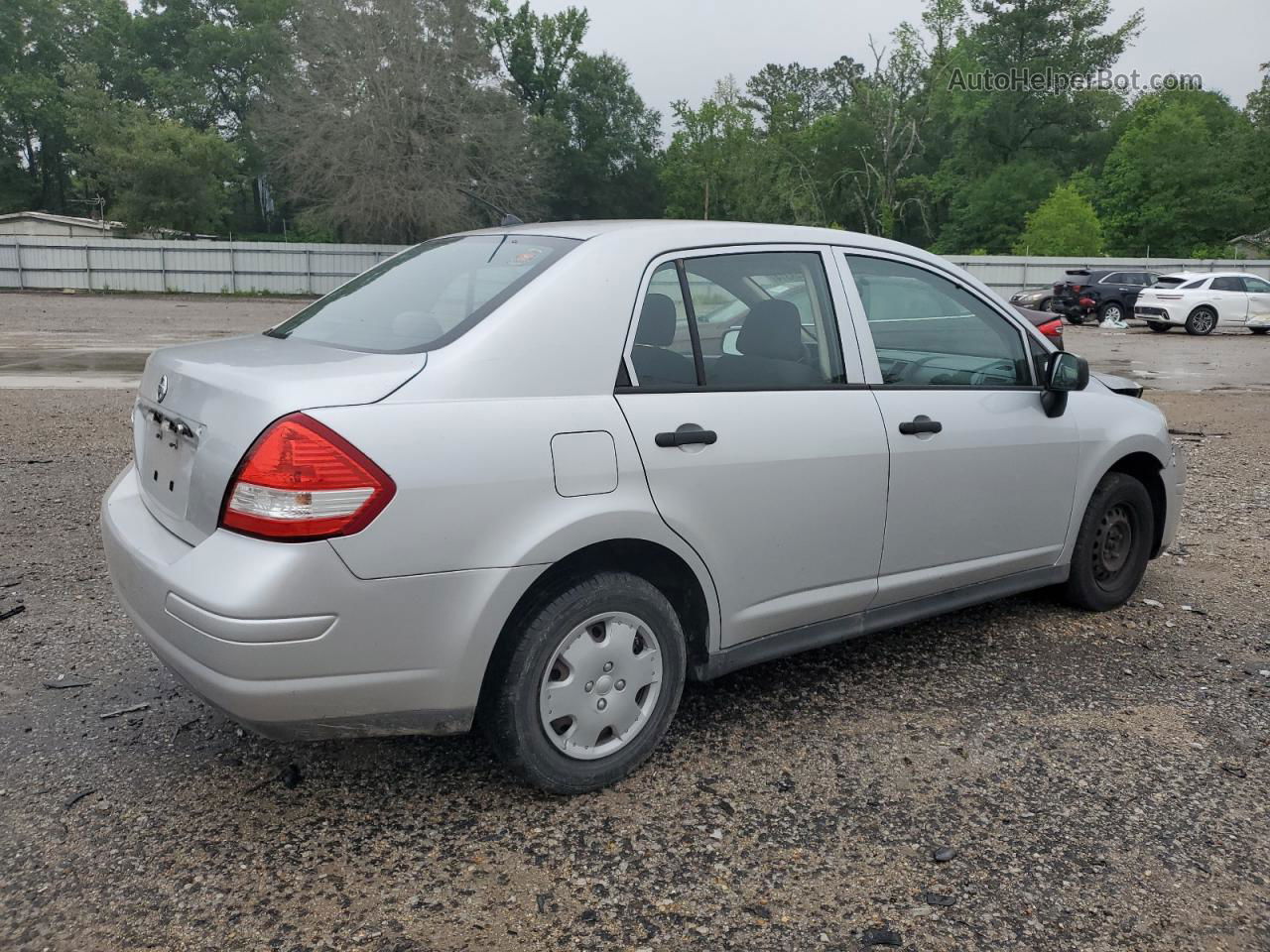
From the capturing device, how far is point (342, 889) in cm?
274

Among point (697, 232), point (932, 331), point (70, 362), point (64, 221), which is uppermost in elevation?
point (64, 221)

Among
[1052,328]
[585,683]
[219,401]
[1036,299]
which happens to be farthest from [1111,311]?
[219,401]

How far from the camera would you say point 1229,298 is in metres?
25.3

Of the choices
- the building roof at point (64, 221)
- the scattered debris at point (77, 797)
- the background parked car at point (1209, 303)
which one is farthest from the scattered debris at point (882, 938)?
the building roof at point (64, 221)

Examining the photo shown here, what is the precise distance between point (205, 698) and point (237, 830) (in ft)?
1.48

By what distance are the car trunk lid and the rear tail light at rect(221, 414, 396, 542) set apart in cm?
7

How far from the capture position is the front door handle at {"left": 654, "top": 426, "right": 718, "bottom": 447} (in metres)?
3.14

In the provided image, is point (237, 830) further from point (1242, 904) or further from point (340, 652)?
point (1242, 904)

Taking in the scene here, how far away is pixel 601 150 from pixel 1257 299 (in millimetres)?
47431

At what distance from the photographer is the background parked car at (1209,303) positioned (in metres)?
25.2

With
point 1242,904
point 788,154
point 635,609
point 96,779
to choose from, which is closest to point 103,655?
point 96,779

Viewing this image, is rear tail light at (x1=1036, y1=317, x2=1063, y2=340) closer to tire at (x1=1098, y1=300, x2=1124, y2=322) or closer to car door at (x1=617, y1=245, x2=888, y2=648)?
car door at (x1=617, y1=245, x2=888, y2=648)

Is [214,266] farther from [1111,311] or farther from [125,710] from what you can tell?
[125,710]

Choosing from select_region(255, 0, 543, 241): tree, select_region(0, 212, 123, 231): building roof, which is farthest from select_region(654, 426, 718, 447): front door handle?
select_region(0, 212, 123, 231): building roof
